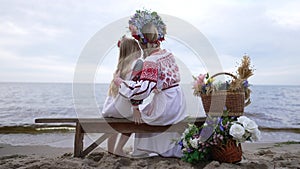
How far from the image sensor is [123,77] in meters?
3.81

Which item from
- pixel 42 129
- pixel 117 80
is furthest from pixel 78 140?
pixel 42 129

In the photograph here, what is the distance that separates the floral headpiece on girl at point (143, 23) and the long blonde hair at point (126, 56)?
0.45 ft

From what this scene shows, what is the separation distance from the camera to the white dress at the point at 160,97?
138 inches

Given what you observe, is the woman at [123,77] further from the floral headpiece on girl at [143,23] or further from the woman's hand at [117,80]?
the floral headpiece on girl at [143,23]

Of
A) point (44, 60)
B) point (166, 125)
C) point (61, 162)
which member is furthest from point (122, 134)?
point (44, 60)

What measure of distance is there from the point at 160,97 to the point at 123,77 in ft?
1.72

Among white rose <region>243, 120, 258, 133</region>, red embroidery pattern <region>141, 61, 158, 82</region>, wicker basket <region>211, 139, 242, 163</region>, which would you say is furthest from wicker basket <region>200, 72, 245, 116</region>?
red embroidery pattern <region>141, 61, 158, 82</region>

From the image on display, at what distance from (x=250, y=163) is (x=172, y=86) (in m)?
1.23

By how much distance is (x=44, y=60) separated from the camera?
17781 millimetres

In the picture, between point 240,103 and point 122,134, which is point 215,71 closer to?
point 240,103

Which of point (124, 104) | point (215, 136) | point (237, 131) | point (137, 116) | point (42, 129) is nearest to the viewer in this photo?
point (237, 131)

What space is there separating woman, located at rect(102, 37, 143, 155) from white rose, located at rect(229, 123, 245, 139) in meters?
1.24

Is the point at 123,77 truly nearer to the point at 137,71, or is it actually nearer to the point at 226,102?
the point at 137,71

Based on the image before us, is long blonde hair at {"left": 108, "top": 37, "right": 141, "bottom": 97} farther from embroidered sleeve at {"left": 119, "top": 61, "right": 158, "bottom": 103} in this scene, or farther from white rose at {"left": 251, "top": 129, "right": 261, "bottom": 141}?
white rose at {"left": 251, "top": 129, "right": 261, "bottom": 141}
